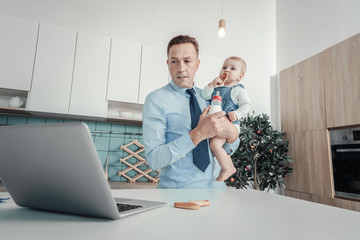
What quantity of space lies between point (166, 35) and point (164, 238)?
328 cm

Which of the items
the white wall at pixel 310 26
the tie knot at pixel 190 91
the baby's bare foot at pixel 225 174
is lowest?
the baby's bare foot at pixel 225 174

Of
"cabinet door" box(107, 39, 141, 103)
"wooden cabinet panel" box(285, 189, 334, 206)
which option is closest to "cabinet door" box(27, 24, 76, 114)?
"cabinet door" box(107, 39, 141, 103)

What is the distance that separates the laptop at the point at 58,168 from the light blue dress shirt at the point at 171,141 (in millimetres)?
645

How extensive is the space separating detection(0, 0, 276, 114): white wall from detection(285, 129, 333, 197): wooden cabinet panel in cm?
91

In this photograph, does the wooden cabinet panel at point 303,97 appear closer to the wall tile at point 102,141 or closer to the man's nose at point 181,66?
the man's nose at point 181,66

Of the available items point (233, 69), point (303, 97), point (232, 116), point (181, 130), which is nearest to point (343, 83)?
point (303, 97)

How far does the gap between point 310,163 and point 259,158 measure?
54 cm

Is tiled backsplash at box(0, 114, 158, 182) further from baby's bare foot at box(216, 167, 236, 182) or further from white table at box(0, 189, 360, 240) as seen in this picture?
white table at box(0, 189, 360, 240)

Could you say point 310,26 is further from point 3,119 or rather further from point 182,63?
point 3,119

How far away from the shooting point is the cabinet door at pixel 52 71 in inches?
94.3

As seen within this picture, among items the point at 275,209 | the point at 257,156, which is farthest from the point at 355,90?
the point at 275,209

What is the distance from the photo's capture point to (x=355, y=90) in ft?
7.27

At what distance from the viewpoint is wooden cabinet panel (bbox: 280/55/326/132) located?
2.64 metres

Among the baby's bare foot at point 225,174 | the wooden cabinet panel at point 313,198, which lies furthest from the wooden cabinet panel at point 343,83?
the baby's bare foot at point 225,174
